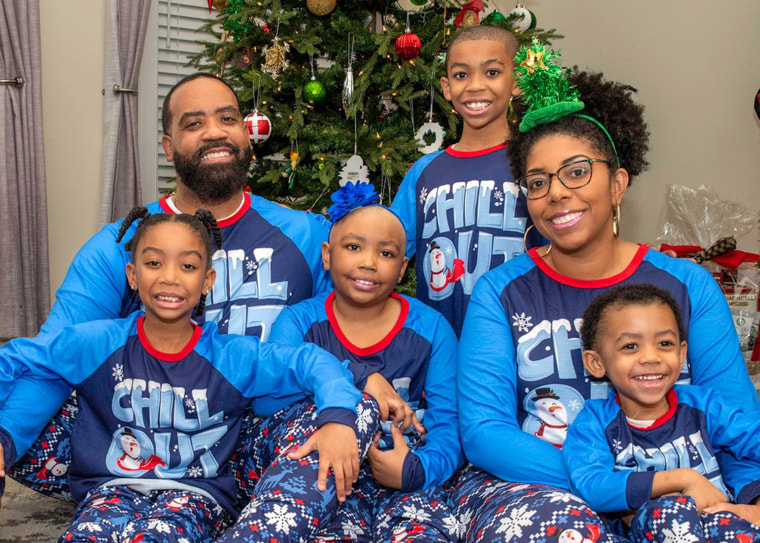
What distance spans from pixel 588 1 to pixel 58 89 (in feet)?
11.5

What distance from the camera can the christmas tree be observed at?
2998 mm

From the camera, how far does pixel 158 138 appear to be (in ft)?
15.1

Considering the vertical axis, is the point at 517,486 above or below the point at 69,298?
below

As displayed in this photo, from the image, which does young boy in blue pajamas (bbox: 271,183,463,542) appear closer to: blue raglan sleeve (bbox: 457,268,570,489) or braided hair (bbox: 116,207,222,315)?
blue raglan sleeve (bbox: 457,268,570,489)

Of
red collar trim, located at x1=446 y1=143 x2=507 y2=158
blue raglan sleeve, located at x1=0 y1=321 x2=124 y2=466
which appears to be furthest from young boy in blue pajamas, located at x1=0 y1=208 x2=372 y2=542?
red collar trim, located at x1=446 y1=143 x2=507 y2=158

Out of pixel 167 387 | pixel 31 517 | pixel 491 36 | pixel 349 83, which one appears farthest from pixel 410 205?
pixel 31 517

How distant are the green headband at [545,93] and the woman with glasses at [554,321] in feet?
0.07

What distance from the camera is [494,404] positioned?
5.38 feet

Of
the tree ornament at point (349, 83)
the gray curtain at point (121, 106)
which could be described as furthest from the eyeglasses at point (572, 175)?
the gray curtain at point (121, 106)

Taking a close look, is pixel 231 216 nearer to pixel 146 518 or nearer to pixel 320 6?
pixel 146 518

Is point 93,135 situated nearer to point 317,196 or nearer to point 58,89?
point 58,89

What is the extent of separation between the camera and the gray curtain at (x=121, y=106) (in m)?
4.30

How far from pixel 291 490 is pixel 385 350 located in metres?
0.55

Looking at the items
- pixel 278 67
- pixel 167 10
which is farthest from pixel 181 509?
pixel 167 10
